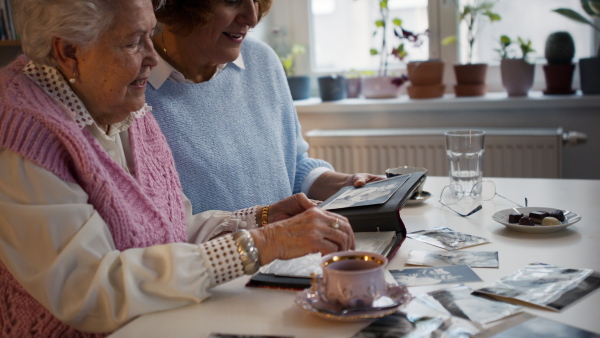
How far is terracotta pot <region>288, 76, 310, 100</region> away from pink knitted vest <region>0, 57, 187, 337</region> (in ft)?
6.74

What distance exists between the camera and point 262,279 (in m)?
1.09

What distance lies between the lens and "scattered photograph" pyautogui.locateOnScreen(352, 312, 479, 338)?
34.1 inches

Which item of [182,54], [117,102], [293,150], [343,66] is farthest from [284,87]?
[343,66]

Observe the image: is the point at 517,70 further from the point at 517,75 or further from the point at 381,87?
the point at 381,87

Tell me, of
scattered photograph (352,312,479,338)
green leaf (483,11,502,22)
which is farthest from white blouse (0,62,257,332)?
green leaf (483,11,502,22)

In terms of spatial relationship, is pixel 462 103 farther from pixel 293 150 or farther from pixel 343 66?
pixel 293 150

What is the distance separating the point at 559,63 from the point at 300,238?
2047mm

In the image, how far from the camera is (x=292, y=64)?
10.7 feet

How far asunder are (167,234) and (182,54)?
645mm

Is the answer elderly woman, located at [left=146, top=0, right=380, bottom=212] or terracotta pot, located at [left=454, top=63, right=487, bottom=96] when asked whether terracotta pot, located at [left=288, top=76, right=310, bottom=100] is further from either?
elderly woman, located at [left=146, top=0, right=380, bottom=212]

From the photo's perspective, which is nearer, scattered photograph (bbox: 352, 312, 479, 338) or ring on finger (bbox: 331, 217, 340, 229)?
scattered photograph (bbox: 352, 312, 479, 338)

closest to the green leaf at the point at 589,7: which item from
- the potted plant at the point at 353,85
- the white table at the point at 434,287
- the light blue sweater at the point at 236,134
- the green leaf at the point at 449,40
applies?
the green leaf at the point at 449,40

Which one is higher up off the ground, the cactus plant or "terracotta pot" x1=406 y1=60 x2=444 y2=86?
the cactus plant

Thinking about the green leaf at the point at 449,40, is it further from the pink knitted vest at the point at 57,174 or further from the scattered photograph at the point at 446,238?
the pink knitted vest at the point at 57,174
